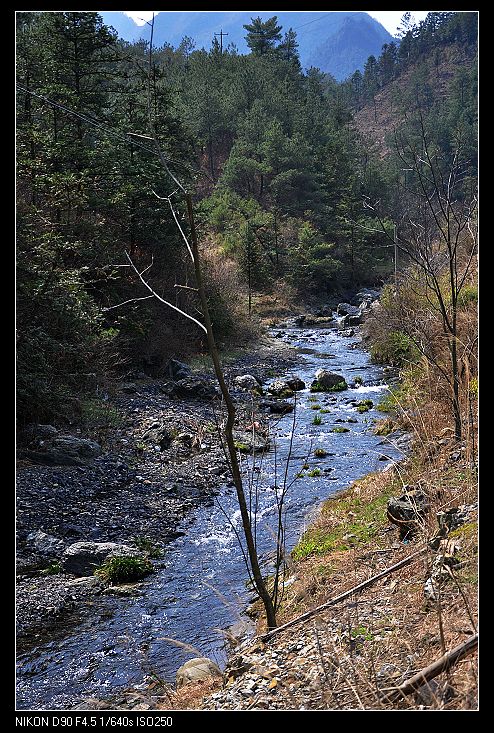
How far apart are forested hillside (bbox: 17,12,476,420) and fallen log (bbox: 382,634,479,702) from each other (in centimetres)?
260

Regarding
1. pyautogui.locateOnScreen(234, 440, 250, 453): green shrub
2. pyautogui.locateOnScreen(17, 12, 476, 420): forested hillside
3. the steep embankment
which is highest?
the steep embankment

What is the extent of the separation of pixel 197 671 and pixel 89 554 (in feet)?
8.68

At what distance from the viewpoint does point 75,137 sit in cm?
1469

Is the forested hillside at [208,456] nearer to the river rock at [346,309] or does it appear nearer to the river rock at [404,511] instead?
the river rock at [404,511]

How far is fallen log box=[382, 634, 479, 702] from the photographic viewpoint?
8.63 ft

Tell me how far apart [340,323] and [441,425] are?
63.0 ft

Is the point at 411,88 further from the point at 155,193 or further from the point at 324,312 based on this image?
the point at 155,193

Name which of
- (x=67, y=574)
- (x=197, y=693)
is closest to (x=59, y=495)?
(x=67, y=574)

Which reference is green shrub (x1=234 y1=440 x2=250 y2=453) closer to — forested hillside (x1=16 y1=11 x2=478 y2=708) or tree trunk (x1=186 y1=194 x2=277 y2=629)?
forested hillside (x1=16 y1=11 x2=478 y2=708)

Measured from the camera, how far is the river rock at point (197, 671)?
4.34 metres

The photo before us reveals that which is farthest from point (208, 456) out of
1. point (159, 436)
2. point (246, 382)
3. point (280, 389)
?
point (246, 382)

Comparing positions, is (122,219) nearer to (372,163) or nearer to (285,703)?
(285,703)

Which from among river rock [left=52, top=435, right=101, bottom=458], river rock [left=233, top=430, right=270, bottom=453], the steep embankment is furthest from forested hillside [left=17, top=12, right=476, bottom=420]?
the steep embankment

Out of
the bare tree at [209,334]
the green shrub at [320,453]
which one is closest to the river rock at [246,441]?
the green shrub at [320,453]
